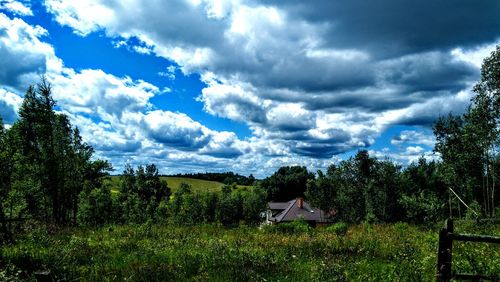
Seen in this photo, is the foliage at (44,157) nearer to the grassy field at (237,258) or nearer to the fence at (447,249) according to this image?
the grassy field at (237,258)

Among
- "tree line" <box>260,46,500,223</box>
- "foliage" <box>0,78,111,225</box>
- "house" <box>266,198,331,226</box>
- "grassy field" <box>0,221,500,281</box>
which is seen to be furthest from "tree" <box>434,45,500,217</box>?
"house" <box>266,198,331,226</box>

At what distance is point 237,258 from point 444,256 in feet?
20.4

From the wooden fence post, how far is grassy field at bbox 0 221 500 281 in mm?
1220

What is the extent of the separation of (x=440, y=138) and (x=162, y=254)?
160 feet

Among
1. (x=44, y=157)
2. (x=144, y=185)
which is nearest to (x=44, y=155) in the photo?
(x=44, y=157)

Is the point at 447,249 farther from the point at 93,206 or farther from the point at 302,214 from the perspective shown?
the point at 302,214

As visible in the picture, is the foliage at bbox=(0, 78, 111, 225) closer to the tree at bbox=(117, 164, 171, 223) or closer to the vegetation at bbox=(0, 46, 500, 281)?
the vegetation at bbox=(0, 46, 500, 281)

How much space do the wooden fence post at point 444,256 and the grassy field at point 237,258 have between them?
4.00ft

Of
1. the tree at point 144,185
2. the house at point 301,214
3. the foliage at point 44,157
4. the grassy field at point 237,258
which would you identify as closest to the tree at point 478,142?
the grassy field at point 237,258

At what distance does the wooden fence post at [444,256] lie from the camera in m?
7.79

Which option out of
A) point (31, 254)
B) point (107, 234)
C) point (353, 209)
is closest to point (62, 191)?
point (107, 234)

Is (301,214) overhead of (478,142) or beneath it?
beneath

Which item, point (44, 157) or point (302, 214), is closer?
point (44, 157)

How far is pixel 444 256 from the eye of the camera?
787 centimetres
